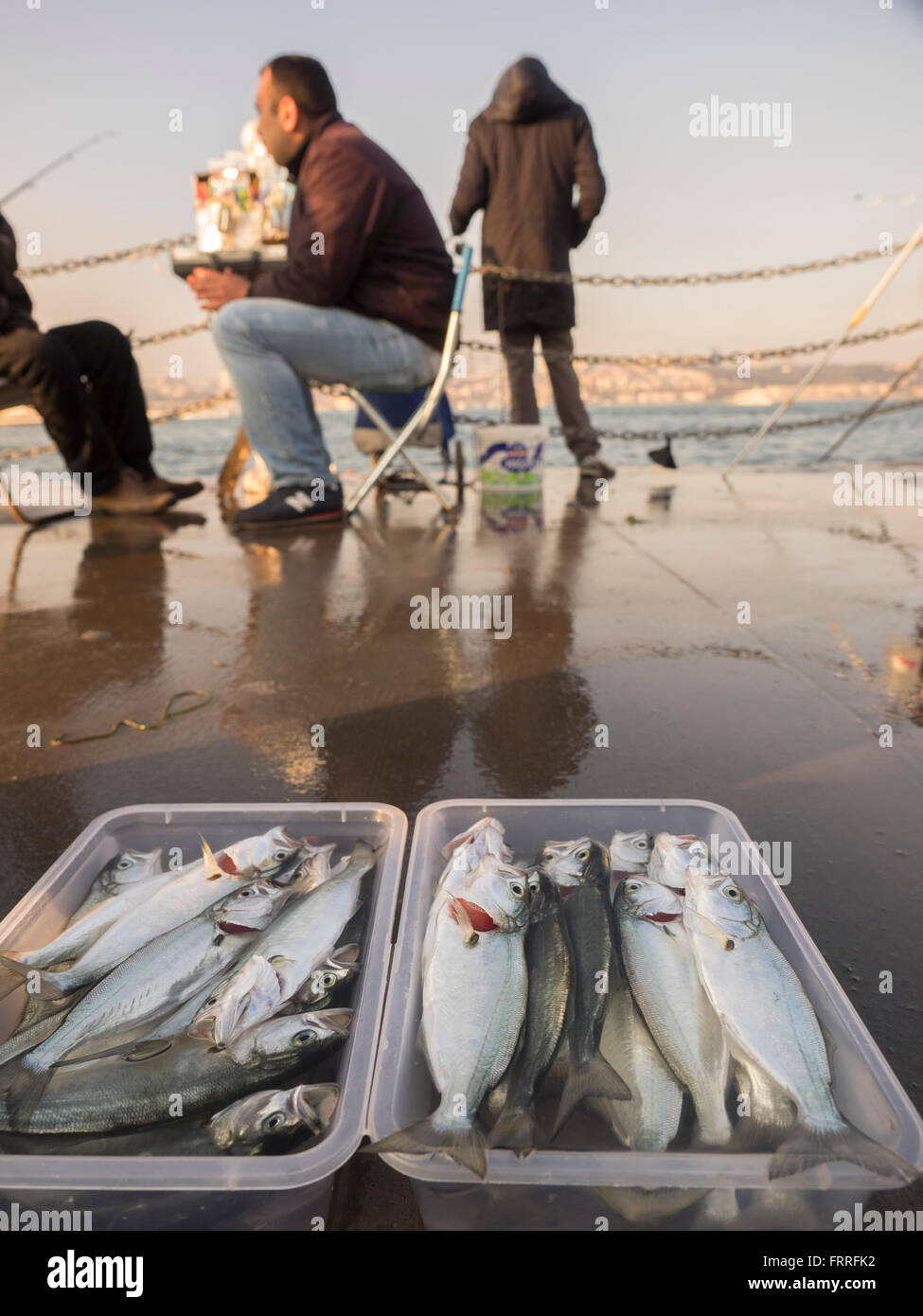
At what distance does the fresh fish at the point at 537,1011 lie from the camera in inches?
37.1

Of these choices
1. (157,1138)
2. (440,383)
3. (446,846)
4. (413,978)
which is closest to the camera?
(157,1138)

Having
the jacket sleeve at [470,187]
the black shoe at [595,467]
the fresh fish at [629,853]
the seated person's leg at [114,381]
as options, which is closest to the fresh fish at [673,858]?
the fresh fish at [629,853]

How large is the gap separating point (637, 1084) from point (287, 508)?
4.40 meters

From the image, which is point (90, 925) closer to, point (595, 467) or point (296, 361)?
point (296, 361)

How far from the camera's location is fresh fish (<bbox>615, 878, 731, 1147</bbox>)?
1.01 meters

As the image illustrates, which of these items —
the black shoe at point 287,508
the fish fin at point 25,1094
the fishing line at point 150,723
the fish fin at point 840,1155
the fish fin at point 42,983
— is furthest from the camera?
the black shoe at point 287,508

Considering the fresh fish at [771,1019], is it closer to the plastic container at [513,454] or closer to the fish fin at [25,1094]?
the fish fin at [25,1094]

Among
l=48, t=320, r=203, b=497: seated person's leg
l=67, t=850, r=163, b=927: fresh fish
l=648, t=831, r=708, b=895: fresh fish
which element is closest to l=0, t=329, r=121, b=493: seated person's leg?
l=48, t=320, r=203, b=497: seated person's leg

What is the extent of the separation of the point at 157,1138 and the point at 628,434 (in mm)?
6581

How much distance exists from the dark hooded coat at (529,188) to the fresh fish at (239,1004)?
238 inches

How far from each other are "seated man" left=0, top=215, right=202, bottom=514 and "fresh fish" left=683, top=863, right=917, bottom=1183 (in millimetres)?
4931
